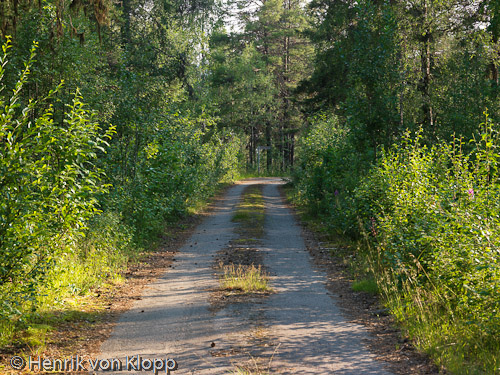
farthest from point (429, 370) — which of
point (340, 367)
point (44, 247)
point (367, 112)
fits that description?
point (367, 112)

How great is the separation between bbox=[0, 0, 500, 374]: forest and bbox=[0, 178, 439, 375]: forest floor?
22.3 inches

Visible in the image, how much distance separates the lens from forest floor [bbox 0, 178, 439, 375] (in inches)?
206

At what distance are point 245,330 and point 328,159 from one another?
1175cm

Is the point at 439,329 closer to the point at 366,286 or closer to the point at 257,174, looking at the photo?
the point at 366,286

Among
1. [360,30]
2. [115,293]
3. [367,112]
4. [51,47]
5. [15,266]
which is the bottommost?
[115,293]

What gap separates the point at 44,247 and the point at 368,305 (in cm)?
496

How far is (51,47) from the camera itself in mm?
9953

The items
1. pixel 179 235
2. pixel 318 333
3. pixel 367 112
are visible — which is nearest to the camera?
pixel 318 333

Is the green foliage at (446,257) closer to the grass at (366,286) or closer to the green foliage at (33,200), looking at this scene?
the grass at (366,286)

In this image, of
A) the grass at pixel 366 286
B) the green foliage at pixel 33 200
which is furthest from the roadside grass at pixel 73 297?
the grass at pixel 366 286

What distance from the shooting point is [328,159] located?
1731cm

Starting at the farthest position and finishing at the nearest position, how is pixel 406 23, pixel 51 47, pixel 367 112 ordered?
pixel 406 23
pixel 367 112
pixel 51 47

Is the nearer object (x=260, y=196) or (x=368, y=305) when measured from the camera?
(x=368, y=305)

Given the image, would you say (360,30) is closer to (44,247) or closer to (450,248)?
(450,248)
